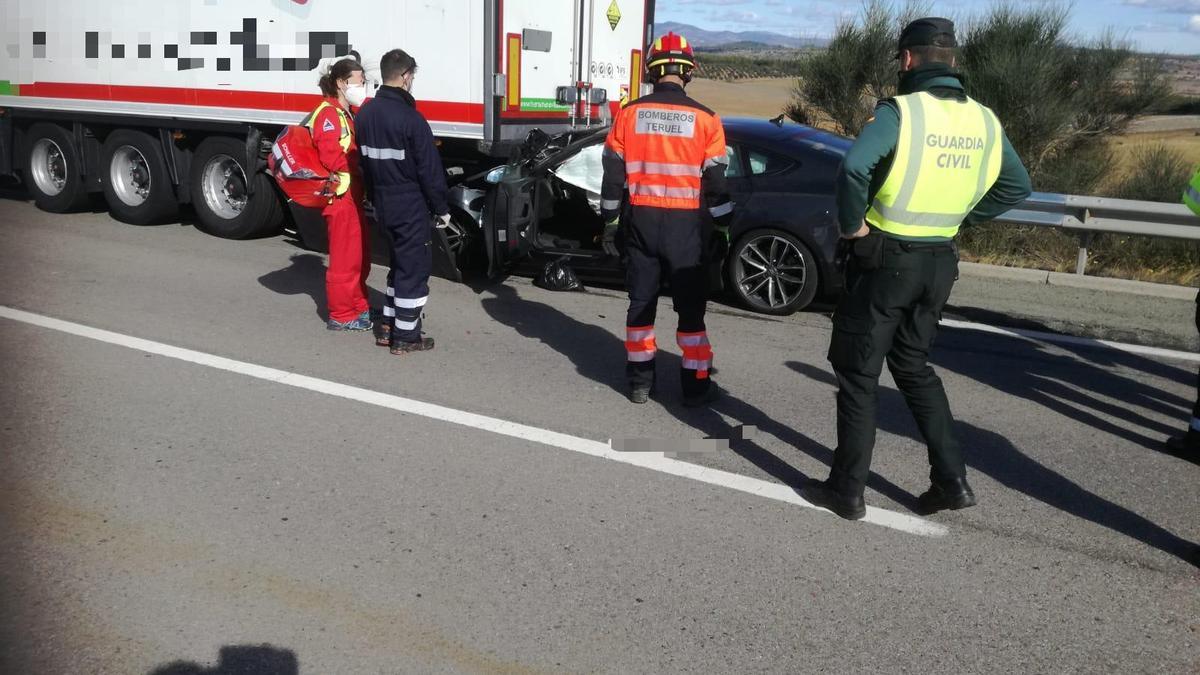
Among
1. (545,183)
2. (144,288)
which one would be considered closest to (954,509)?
(545,183)

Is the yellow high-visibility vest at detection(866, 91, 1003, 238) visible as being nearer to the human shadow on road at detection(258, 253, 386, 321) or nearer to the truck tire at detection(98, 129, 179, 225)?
the human shadow on road at detection(258, 253, 386, 321)

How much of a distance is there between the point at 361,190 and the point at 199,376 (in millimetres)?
1748

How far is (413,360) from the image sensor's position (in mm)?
6340

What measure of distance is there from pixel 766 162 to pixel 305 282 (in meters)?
3.74

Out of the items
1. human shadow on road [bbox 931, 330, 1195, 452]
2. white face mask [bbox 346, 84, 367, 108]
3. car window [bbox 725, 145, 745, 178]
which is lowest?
human shadow on road [bbox 931, 330, 1195, 452]

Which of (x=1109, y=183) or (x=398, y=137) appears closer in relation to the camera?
(x=398, y=137)

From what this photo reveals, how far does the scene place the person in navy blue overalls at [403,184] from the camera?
6.12m

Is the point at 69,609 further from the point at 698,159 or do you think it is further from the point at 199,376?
the point at 698,159

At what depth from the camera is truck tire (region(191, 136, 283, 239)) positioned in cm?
985

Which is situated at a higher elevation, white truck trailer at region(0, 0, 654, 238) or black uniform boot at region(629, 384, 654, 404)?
white truck trailer at region(0, 0, 654, 238)

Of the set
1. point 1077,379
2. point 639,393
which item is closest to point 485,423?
point 639,393

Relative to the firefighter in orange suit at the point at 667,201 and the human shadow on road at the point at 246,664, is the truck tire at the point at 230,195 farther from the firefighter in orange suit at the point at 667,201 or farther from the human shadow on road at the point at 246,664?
the human shadow on road at the point at 246,664

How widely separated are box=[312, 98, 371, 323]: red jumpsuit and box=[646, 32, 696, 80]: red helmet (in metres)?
2.31

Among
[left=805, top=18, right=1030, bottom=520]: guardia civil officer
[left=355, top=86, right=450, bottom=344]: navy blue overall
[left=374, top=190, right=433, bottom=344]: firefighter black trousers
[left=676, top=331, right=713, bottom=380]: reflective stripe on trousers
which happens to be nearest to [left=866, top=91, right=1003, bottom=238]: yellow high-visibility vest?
[left=805, top=18, right=1030, bottom=520]: guardia civil officer
